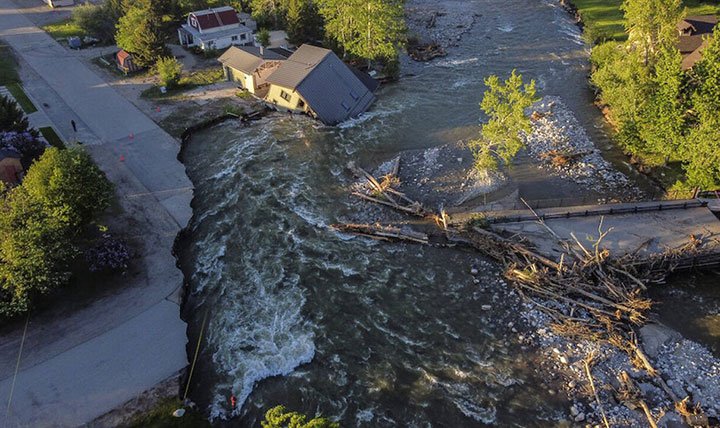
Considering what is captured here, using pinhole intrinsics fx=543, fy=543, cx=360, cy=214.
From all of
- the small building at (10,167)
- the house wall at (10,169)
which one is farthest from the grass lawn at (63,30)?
the house wall at (10,169)

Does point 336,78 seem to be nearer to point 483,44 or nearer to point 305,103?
point 305,103

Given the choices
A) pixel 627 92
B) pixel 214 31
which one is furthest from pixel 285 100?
pixel 627 92

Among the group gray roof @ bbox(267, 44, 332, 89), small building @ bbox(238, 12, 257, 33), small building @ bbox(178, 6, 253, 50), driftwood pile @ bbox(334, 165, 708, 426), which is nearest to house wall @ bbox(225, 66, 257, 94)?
gray roof @ bbox(267, 44, 332, 89)

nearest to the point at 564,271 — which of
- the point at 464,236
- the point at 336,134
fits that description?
the point at 464,236

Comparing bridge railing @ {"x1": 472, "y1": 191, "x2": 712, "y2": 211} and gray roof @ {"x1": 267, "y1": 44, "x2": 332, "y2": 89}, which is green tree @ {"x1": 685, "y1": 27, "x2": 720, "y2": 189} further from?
gray roof @ {"x1": 267, "y1": 44, "x2": 332, "y2": 89}

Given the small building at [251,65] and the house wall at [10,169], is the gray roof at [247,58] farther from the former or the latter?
the house wall at [10,169]

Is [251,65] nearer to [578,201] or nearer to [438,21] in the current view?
[438,21]

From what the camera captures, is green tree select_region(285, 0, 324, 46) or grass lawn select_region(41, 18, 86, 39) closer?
green tree select_region(285, 0, 324, 46)
